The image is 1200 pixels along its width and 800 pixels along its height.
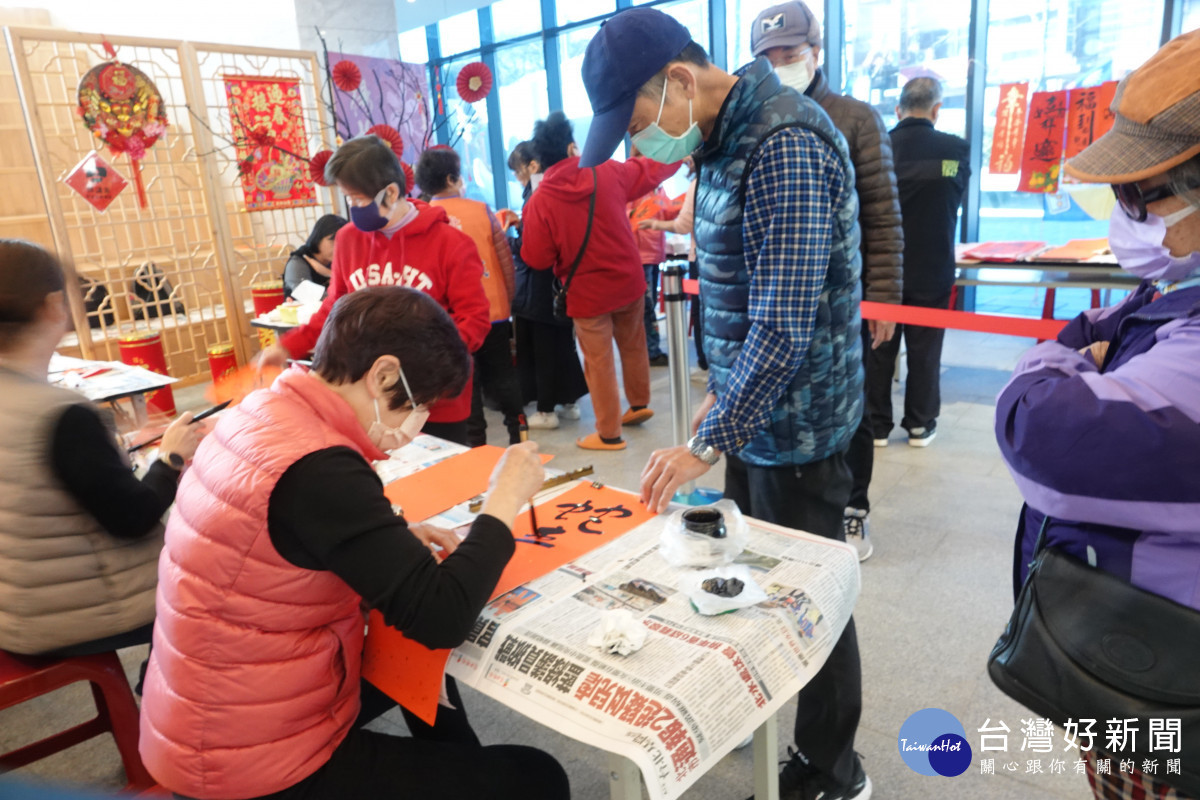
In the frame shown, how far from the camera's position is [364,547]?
0.99m

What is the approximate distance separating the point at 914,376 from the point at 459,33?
710cm

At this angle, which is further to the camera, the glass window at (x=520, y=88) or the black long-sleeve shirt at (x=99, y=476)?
the glass window at (x=520, y=88)

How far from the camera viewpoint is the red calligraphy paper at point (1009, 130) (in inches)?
202

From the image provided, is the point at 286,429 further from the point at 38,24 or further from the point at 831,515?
the point at 38,24

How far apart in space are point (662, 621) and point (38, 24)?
7256 mm

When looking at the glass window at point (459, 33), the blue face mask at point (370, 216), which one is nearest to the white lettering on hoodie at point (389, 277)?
the blue face mask at point (370, 216)

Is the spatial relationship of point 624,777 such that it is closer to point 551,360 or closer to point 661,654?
point 661,654

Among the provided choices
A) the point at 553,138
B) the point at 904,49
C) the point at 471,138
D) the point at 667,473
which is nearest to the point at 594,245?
the point at 553,138

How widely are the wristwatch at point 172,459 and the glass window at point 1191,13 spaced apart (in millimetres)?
Result: 5891

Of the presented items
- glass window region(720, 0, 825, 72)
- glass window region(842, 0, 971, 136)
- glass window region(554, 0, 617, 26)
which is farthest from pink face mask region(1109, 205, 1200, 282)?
glass window region(554, 0, 617, 26)

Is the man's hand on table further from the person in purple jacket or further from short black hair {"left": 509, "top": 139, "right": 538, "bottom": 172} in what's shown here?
short black hair {"left": 509, "top": 139, "right": 538, "bottom": 172}

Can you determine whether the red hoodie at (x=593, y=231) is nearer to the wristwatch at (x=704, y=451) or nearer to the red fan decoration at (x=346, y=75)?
the red fan decoration at (x=346, y=75)

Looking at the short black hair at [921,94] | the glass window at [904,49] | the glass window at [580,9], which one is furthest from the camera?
the glass window at [580,9]

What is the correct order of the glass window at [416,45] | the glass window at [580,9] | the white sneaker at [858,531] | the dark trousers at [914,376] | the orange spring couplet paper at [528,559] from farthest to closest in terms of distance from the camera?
1. the glass window at [416,45]
2. the glass window at [580,9]
3. the dark trousers at [914,376]
4. the white sneaker at [858,531]
5. the orange spring couplet paper at [528,559]
